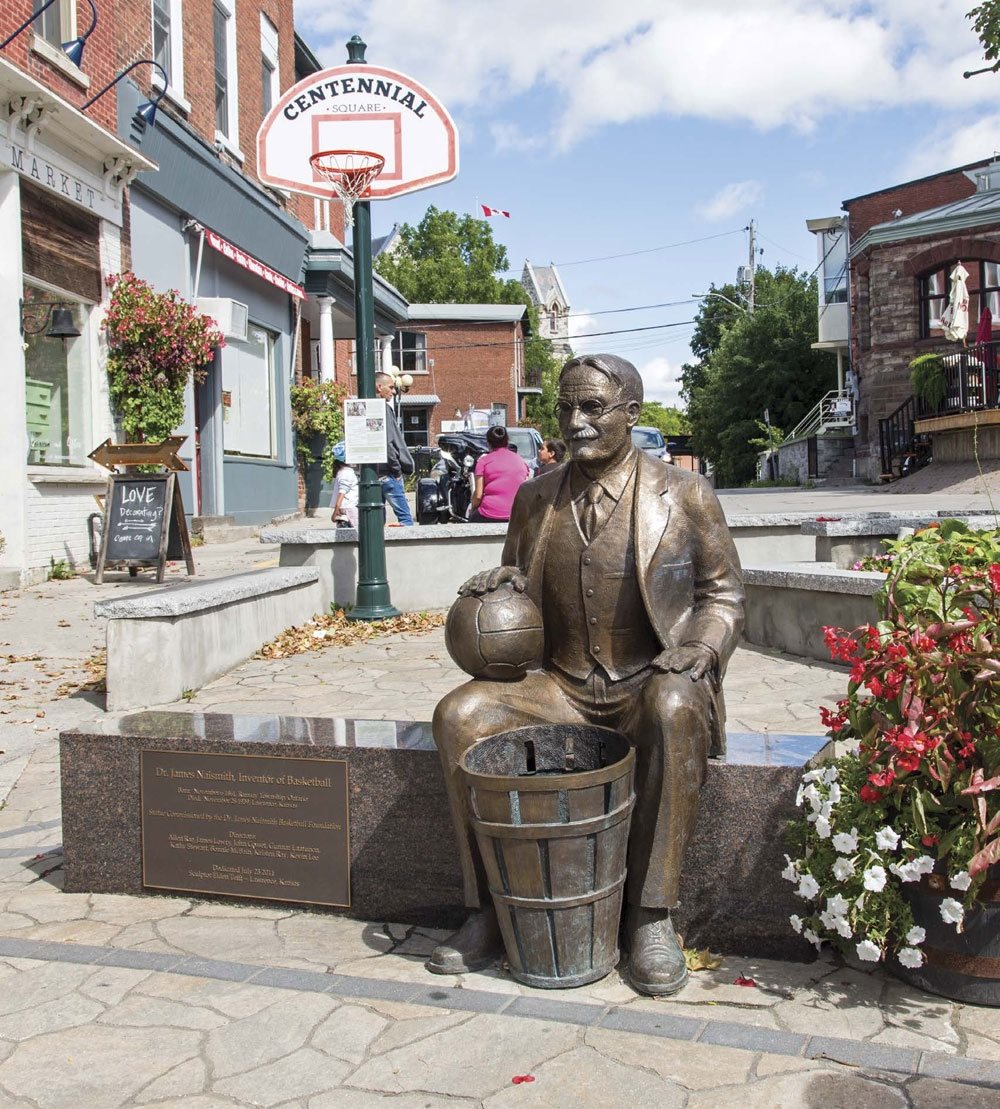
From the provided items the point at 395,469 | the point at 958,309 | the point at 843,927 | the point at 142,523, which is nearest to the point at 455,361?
the point at 958,309

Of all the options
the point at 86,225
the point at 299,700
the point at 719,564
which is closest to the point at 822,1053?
the point at 719,564

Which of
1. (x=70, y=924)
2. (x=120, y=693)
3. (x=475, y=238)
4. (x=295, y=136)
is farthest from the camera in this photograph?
(x=475, y=238)

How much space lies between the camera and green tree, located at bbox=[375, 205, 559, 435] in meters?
55.2

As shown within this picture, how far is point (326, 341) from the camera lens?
2116 cm

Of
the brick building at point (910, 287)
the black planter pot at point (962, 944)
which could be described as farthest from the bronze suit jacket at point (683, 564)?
the brick building at point (910, 287)

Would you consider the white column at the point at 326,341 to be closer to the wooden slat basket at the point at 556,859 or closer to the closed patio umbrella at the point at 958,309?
the closed patio umbrella at the point at 958,309

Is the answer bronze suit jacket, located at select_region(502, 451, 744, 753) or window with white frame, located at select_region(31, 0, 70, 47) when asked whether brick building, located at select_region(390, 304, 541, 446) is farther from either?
bronze suit jacket, located at select_region(502, 451, 744, 753)

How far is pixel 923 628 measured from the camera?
123 inches

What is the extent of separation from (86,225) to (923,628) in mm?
11973

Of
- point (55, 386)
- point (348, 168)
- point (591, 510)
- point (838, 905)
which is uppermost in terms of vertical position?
point (348, 168)

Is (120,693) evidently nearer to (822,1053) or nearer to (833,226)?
(822,1053)

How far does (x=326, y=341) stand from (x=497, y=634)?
18436mm

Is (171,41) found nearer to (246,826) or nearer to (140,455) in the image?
(140,455)

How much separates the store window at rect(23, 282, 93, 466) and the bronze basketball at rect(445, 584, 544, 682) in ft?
31.1
